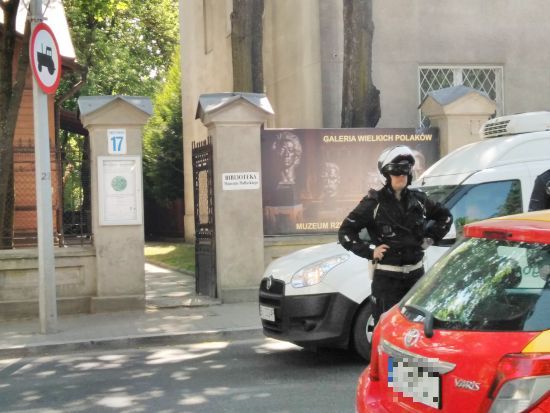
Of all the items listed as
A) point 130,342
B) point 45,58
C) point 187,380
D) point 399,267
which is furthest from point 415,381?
point 45,58

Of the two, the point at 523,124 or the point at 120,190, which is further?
the point at 120,190

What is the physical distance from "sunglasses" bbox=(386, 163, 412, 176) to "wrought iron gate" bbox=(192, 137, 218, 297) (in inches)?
262

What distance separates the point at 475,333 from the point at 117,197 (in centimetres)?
880

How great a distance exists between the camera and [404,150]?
5.62 metres

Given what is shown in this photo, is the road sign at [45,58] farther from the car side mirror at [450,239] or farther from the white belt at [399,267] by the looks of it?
the white belt at [399,267]

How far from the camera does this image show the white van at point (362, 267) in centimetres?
721

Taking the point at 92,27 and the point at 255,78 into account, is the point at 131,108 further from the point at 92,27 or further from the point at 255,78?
the point at 92,27

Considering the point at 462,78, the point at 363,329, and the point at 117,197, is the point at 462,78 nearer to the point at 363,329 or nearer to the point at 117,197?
the point at 117,197

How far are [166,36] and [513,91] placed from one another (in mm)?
21496

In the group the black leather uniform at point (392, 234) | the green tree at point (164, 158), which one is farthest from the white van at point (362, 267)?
the green tree at point (164, 158)

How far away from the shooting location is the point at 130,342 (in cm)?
922

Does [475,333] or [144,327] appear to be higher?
[475,333]

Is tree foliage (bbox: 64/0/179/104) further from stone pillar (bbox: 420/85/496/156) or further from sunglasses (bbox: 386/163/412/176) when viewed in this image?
sunglasses (bbox: 386/163/412/176)

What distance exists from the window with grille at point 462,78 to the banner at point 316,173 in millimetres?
4500
